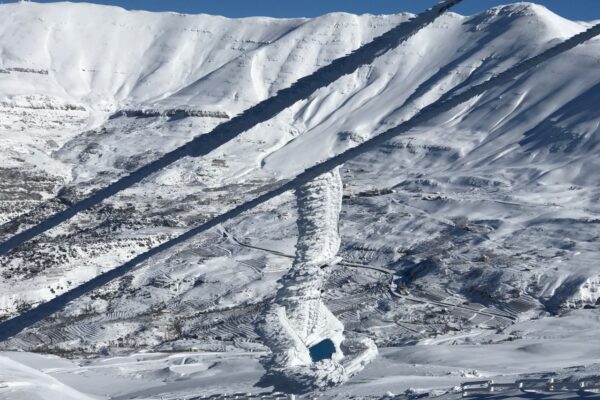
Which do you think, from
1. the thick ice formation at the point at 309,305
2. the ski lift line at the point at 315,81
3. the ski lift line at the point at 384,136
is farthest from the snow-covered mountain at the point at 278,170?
the ski lift line at the point at 315,81

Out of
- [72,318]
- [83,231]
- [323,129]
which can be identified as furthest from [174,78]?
[72,318]

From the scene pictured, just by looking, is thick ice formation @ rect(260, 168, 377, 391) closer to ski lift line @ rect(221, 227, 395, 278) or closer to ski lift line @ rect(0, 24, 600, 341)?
ski lift line @ rect(0, 24, 600, 341)

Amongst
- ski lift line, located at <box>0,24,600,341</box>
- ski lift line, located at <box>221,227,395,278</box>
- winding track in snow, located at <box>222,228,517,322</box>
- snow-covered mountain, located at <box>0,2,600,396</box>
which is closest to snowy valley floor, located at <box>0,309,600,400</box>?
snow-covered mountain, located at <box>0,2,600,396</box>

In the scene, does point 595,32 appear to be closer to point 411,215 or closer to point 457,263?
point 457,263

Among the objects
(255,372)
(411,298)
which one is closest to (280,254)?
(411,298)

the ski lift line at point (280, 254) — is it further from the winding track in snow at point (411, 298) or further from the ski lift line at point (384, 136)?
the ski lift line at point (384, 136)
